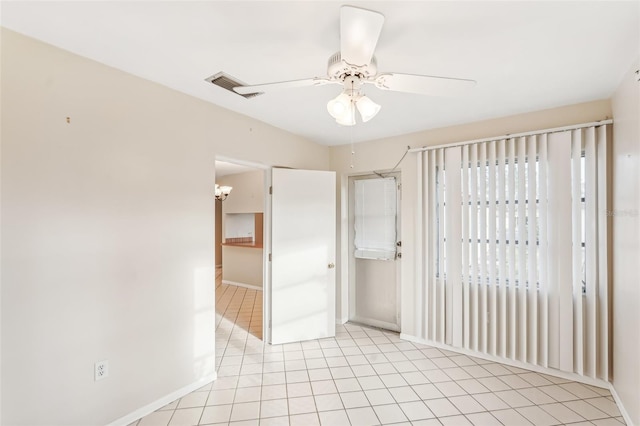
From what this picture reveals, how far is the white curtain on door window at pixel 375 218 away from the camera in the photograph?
3.75 metres

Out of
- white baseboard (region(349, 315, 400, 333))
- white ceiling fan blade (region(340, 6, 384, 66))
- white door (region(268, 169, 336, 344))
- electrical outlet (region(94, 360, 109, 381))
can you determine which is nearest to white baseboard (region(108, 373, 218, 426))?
electrical outlet (region(94, 360, 109, 381))

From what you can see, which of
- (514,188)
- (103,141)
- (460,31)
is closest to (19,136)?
(103,141)

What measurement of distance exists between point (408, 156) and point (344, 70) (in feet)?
7.18

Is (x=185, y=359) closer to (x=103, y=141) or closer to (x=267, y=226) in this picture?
(x=267, y=226)

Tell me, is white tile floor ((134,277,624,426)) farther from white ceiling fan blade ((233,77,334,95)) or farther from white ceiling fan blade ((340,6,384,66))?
white ceiling fan blade ((340,6,384,66))

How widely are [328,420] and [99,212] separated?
6.84 ft

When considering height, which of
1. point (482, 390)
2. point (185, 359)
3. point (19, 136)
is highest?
point (19, 136)

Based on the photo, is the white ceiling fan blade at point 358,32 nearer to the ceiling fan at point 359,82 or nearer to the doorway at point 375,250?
the ceiling fan at point 359,82

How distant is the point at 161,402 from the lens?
2174 mm

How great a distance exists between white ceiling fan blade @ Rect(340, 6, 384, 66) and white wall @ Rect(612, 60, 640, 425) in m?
1.85

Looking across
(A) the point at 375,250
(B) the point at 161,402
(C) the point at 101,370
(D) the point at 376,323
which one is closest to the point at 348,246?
(A) the point at 375,250

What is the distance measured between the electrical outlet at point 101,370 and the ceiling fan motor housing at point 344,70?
2269 mm

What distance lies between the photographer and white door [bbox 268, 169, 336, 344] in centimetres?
328

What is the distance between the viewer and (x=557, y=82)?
2.17 metres
